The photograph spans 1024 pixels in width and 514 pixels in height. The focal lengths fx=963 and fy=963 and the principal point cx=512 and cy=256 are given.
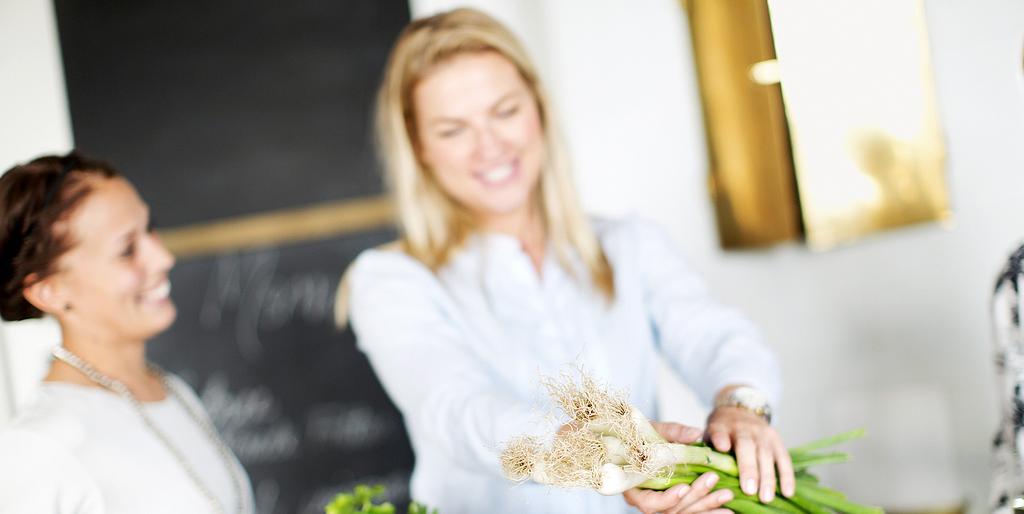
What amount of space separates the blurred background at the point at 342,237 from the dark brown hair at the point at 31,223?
1105mm

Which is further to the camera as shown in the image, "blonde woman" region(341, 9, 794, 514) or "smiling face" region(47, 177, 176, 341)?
"blonde woman" region(341, 9, 794, 514)

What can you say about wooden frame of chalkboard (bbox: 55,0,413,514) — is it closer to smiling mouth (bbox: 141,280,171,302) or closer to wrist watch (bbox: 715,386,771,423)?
smiling mouth (bbox: 141,280,171,302)

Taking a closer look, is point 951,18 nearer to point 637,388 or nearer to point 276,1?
point 637,388

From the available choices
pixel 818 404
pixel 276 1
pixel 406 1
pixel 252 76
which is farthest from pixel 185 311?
pixel 818 404

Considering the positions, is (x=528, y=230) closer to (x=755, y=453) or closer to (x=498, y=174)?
(x=498, y=174)

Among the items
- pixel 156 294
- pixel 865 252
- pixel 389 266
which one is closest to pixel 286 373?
pixel 389 266

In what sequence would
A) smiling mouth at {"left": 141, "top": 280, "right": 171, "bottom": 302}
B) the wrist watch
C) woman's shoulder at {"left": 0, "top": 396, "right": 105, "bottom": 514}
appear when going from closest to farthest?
woman's shoulder at {"left": 0, "top": 396, "right": 105, "bottom": 514}, smiling mouth at {"left": 141, "top": 280, "right": 171, "bottom": 302}, the wrist watch

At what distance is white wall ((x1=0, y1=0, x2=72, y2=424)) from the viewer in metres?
2.00

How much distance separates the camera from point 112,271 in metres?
1.25

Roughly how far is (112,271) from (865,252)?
6.44 ft

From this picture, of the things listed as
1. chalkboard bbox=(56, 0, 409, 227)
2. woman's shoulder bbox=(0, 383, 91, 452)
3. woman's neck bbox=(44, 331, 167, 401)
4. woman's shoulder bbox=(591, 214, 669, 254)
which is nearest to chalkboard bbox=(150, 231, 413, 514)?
chalkboard bbox=(56, 0, 409, 227)

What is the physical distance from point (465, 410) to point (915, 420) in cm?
158

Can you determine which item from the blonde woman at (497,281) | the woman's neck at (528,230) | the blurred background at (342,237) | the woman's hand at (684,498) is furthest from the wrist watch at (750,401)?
the blurred background at (342,237)

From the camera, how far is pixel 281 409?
94.2 inches
